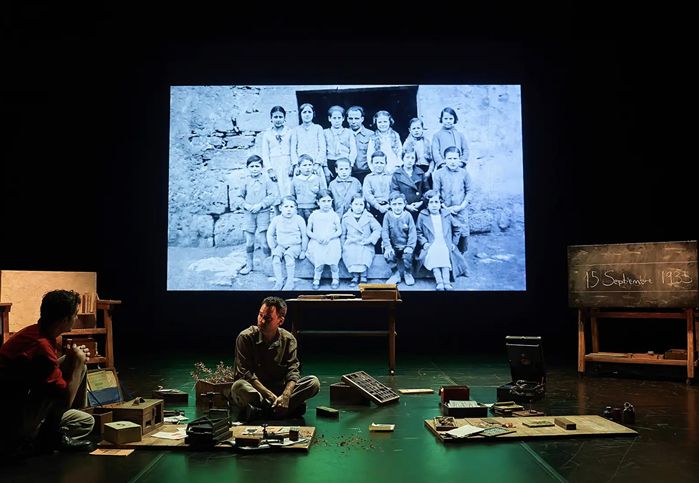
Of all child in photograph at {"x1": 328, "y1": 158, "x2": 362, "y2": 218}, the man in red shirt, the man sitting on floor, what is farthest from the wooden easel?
the man in red shirt

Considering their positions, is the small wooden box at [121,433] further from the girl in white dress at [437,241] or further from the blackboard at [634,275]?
the girl in white dress at [437,241]

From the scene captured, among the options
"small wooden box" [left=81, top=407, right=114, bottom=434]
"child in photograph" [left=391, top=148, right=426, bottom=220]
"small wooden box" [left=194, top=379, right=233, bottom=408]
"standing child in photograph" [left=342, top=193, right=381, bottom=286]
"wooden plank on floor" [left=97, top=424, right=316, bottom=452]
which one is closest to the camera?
"wooden plank on floor" [left=97, top=424, right=316, bottom=452]

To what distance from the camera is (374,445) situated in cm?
404

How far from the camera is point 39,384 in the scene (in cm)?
360

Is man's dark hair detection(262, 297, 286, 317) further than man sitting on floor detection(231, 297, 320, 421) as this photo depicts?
Yes

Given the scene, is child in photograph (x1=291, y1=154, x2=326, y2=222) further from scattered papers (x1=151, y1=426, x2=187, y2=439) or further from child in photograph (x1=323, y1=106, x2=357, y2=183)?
scattered papers (x1=151, y1=426, x2=187, y2=439)

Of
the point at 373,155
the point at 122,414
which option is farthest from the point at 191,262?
the point at 122,414

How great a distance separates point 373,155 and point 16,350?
603cm

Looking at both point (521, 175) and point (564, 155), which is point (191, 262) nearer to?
point (521, 175)

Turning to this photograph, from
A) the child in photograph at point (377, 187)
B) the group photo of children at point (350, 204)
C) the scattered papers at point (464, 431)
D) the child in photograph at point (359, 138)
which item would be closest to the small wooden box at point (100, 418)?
the scattered papers at point (464, 431)

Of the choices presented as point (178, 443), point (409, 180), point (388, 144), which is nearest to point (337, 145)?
point (388, 144)

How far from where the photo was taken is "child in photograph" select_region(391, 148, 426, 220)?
351 inches

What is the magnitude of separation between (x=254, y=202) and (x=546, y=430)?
5657mm

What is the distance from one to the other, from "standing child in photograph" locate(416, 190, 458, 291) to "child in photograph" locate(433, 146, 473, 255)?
4.3 inches
